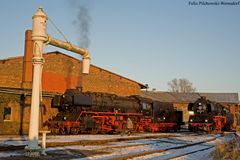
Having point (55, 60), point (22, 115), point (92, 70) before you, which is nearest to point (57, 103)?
point (22, 115)

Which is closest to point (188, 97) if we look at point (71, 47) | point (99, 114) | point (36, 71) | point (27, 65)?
point (27, 65)

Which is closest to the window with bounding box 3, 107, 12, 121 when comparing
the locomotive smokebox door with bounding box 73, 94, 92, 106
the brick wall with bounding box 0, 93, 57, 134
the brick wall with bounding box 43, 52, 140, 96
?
the brick wall with bounding box 0, 93, 57, 134

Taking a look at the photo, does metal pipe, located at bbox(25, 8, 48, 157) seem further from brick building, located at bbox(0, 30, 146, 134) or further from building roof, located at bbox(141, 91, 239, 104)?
building roof, located at bbox(141, 91, 239, 104)

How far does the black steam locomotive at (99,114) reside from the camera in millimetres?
22875

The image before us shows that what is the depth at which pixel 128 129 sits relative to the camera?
24500mm

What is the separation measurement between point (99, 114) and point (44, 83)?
478 inches

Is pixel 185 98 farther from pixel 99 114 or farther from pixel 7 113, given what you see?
pixel 7 113

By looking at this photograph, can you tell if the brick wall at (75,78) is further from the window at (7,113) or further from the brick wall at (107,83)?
the window at (7,113)

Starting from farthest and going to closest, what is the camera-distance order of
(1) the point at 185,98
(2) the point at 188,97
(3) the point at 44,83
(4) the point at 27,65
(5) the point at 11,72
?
(2) the point at 188,97, (1) the point at 185,98, (3) the point at 44,83, (5) the point at 11,72, (4) the point at 27,65

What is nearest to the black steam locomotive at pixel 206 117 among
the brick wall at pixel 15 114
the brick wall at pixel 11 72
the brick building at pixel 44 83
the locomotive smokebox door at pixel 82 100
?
the locomotive smokebox door at pixel 82 100

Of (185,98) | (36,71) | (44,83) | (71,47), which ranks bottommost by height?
(36,71)

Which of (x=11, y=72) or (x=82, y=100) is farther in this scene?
(x=11, y=72)

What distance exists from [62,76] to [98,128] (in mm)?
14023

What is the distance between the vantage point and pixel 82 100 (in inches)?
926
